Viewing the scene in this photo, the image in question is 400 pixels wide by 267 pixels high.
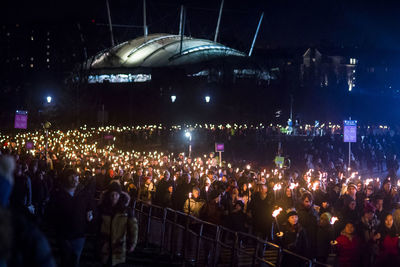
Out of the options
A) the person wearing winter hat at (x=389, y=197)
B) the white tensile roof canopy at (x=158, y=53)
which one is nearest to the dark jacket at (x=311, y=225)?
the person wearing winter hat at (x=389, y=197)

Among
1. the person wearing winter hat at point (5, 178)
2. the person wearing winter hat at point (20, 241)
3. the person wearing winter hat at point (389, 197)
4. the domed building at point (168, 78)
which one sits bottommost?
the person wearing winter hat at point (389, 197)

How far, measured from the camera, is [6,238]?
8.59 feet

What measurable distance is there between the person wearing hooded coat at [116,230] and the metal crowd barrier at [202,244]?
182 centimetres

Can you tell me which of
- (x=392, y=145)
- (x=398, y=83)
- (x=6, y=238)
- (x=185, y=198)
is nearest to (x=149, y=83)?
(x=392, y=145)

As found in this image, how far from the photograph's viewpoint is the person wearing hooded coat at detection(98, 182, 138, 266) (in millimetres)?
6738

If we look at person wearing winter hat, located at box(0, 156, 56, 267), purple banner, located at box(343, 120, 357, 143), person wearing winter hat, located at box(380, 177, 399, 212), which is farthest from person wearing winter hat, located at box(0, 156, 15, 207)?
purple banner, located at box(343, 120, 357, 143)

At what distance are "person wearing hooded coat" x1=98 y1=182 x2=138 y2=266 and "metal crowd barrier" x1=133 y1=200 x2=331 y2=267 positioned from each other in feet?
5.97

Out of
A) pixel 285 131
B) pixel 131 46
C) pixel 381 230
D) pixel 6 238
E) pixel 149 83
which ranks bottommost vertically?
pixel 381 230

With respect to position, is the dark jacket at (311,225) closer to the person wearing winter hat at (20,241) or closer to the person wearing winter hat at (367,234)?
the person wearing winter hat at (367,234)

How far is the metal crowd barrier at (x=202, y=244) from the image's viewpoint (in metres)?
7.63

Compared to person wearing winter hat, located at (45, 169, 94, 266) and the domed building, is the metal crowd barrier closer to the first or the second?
→ person wearing winter hat, located at (45, 169, 94, 266)

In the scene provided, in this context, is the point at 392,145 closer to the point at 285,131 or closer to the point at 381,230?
the point at 285,131

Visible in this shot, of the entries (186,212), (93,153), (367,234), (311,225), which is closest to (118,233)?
(311,225)

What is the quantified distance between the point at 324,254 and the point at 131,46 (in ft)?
185
